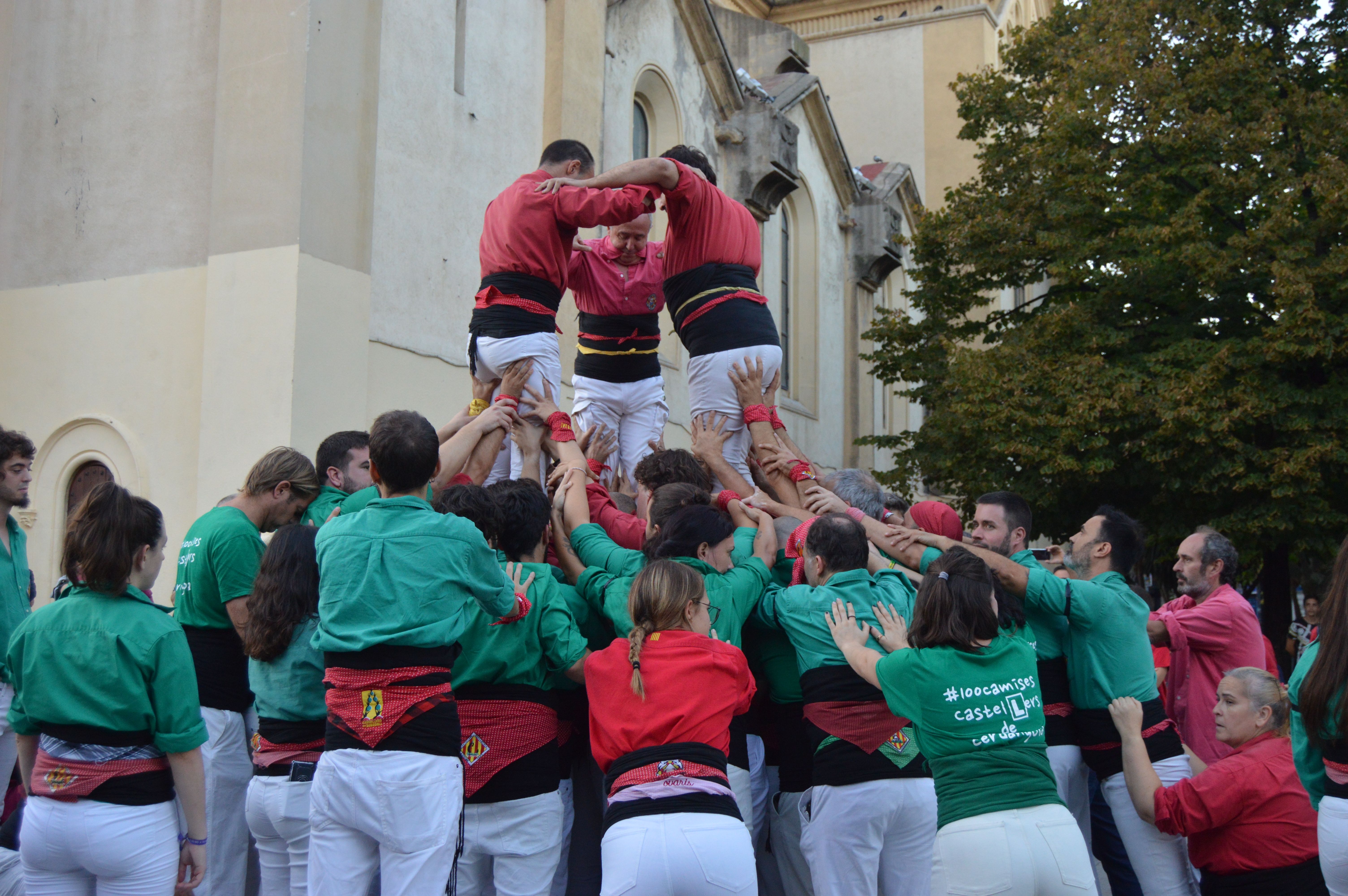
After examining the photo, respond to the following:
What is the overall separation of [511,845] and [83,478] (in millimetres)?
8711

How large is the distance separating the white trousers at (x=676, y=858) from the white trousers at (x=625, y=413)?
3.89 m

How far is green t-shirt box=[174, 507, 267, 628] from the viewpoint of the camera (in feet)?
15.9

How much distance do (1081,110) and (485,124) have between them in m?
8.58

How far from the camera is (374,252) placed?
11.2 meters

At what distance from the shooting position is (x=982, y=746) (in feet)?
13.2

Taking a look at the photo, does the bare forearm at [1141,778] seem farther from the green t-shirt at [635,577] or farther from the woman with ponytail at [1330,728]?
the green t-shirt at [635,577]

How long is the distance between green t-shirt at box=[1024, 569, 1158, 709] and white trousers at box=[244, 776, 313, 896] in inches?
122

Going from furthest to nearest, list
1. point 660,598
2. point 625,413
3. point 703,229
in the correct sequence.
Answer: point 625,413, point 703,229, point 660,598

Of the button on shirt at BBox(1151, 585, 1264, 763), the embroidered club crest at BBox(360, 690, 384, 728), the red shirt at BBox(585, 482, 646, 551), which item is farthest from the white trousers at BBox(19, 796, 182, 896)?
the button on shirt at BBox(1151, 585, 1264, 763)

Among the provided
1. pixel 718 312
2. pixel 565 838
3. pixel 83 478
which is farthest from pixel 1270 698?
pixel 83 478

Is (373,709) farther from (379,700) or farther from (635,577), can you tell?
(635,577)

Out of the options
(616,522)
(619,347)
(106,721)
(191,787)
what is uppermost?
(619,347)

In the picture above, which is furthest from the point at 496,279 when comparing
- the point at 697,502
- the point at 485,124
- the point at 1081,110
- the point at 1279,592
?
the point at 1279,592

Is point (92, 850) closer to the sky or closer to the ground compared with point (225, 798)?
closer to the sky
